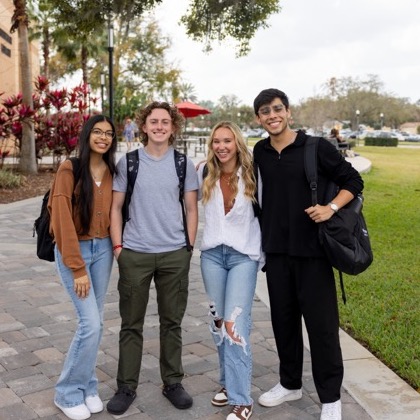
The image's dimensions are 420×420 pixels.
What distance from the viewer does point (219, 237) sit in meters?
→ 3.11

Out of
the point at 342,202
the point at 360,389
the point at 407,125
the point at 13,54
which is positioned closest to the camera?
the point at 342,202

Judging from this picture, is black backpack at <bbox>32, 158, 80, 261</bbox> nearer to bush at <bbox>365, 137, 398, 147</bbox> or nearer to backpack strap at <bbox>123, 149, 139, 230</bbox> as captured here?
backpack strap at <bbox>123, 149, 139, 230</bbox>

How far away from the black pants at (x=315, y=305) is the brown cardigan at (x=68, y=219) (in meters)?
1.00

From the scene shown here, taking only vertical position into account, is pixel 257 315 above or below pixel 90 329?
below

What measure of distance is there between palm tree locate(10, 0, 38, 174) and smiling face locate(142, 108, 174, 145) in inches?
502

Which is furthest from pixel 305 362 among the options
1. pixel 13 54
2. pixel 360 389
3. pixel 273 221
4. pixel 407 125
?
pixel 407 125

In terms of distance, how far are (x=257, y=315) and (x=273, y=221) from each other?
2.15 meters

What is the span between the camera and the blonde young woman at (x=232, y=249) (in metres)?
3.10

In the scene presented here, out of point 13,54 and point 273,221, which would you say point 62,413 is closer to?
point 273,221

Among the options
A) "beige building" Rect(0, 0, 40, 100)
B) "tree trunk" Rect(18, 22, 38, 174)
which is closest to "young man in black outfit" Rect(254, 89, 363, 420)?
"tree trunk" Rect(18, 22, 38, 174)

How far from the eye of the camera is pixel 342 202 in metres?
3.03

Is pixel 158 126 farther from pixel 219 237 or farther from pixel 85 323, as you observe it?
pixel 85 323

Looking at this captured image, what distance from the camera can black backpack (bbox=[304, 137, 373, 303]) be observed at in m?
2.94

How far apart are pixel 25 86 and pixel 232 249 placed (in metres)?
13.9
